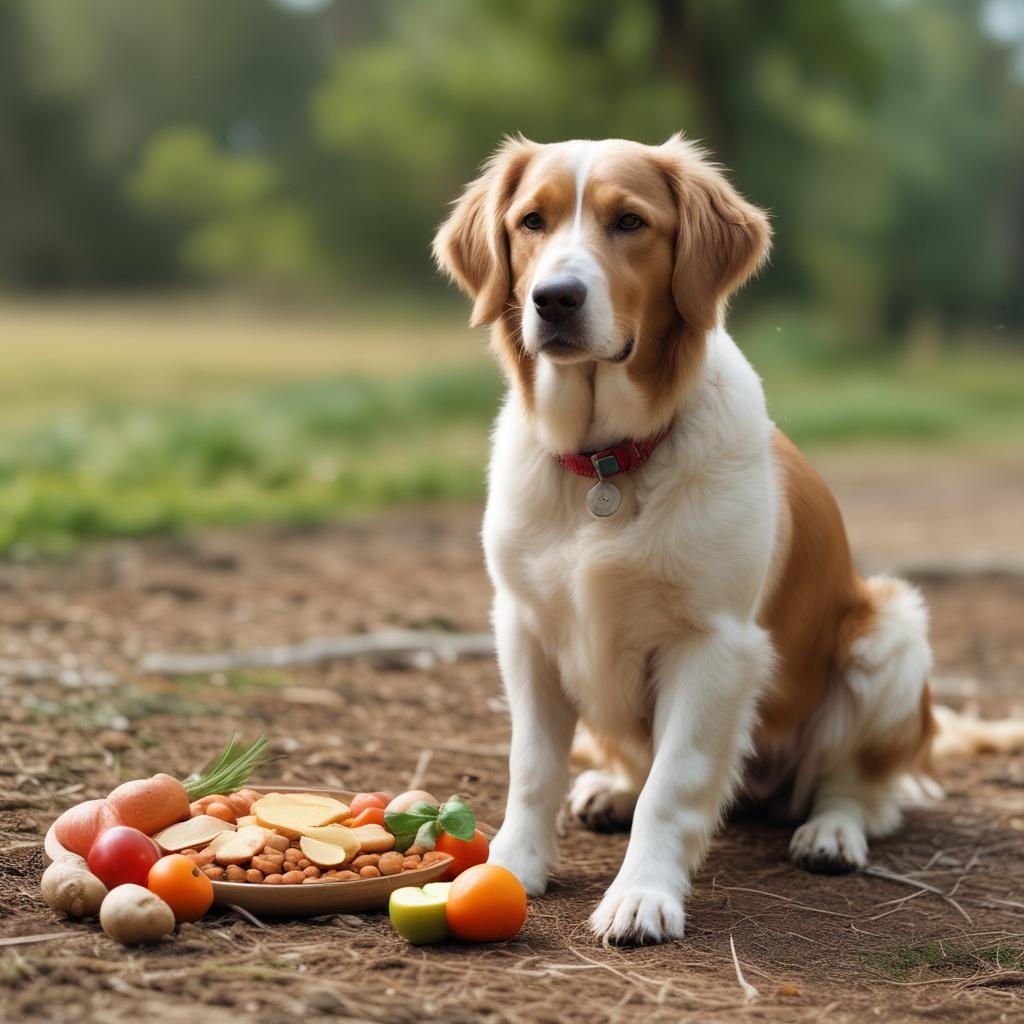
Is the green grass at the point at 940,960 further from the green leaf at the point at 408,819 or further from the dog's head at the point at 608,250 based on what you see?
the dog's head at the point at 608,250

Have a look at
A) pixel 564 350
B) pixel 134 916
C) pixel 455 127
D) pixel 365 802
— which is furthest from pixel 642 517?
pixel 455 127

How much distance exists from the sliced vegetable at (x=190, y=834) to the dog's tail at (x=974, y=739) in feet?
8.89

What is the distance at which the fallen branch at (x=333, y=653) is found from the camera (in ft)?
16.5

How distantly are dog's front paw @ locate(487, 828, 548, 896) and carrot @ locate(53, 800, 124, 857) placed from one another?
0.88m

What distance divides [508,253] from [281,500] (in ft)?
18.1

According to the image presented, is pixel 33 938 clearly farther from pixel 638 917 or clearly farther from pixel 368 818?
pixel 638 917

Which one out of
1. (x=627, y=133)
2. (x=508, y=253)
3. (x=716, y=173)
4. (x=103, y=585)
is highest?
(x=627, y=133)

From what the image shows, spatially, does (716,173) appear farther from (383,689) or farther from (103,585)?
(103,585)

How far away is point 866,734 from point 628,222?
61.7 inches

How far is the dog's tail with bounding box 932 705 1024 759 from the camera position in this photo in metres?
4.69

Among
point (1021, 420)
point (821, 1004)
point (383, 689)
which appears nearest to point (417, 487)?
point (383, 689)

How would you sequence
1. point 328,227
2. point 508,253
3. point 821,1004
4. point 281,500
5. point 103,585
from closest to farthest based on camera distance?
1. point 821,1004
2. point 508,253
3. point 103,585
4. point 281,500
5. point 328,227

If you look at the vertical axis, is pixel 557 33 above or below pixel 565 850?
above

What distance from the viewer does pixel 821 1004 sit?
2.67 meters
